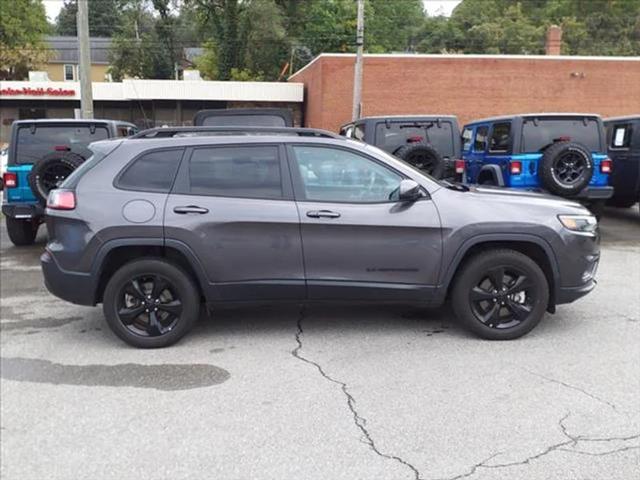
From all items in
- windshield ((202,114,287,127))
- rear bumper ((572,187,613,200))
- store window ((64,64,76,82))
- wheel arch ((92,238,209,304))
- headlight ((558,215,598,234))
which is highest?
store window ((64,64,76,82))

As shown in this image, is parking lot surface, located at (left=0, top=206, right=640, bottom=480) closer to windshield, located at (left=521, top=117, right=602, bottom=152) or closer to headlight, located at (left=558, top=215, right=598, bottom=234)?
headlight, located at (left=558, top=215, right=598, bottom=234)

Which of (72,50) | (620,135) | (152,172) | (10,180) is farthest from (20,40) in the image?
(152,172)

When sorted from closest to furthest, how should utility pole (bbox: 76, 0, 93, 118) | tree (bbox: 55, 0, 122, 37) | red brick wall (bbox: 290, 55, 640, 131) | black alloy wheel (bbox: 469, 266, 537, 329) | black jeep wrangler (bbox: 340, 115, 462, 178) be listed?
1. black alloy wheel (bbox: 469, 266, 537, 329)
2. black jeep wrangler (bbox: 340, 115, 462, 178)
3. utility pole (bbox: 76, 0, 93, 118)
4. red brick wall (bbox: 290, 55, 640, 131)
5. tree (bbox: 55, 0, 122, 37)

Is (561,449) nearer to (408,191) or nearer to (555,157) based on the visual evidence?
(408,191)

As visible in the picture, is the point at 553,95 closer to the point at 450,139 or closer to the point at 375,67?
the point at 375,67

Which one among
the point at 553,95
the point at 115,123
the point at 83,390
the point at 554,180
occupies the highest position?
the point at 553,95

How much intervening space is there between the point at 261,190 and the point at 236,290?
836 millimetres

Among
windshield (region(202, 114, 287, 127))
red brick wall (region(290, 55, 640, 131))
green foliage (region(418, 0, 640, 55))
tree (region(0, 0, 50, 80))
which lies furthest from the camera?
green foliage (region(418, 0, 640, 55))

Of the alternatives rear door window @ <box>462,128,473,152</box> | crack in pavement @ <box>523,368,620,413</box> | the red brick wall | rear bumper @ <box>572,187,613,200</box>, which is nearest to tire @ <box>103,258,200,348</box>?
crack in pavement @ <box>523,368,620,413</box>

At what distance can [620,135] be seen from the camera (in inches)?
452

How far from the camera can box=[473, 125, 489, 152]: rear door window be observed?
426 inches

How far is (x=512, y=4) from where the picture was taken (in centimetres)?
6912

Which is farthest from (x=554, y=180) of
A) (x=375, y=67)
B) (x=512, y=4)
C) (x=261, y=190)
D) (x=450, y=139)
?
(x=512, y=4)

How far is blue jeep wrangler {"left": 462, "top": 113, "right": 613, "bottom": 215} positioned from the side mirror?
4.92 metres
